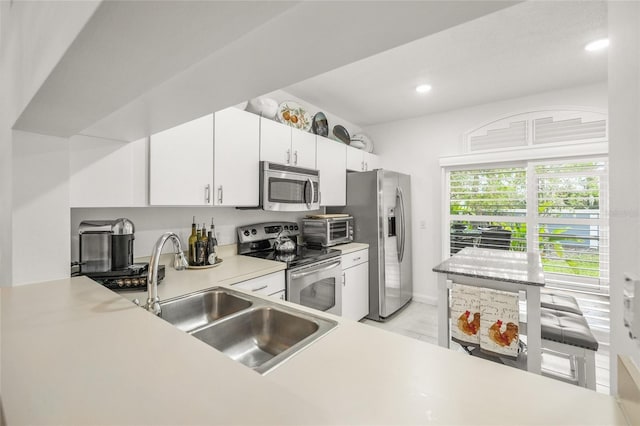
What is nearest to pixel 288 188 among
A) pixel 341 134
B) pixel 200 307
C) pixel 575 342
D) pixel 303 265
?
pixel 303 265

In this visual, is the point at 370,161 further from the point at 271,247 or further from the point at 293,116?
the point at 271,247

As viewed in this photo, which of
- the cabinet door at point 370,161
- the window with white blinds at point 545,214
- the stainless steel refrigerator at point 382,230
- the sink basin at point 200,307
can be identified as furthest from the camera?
the cabinet door at point 370,161

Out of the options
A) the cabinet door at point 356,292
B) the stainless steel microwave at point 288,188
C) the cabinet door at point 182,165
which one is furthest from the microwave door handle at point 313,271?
the cabinet door at point 182,165

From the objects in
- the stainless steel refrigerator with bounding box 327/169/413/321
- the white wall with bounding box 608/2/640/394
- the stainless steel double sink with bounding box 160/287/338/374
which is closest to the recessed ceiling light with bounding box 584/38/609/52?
the stainless steel refrigerator with bounding box 327/169/413/321

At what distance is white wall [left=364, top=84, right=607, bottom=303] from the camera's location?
3.46 meters

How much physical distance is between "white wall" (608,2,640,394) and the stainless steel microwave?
79.6 inches

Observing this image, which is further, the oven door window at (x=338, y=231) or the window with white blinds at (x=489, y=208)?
the window with white blinds at (x=489, y=208)

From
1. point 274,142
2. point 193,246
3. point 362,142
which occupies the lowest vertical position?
point 193,246

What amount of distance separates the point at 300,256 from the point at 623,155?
2.09 meters

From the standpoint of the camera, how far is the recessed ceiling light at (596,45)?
207 cm

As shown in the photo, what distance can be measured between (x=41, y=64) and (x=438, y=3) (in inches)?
34.8

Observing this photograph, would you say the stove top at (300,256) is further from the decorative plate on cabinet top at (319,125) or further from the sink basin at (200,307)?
the decorative plate on cabinet top at (319,125)

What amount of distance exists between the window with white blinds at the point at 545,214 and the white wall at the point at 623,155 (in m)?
2.92

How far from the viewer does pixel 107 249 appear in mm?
1567
